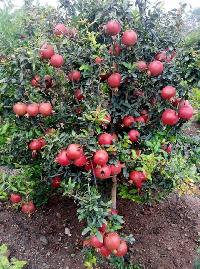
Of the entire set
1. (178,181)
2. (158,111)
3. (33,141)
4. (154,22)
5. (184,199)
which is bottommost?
(184,199)

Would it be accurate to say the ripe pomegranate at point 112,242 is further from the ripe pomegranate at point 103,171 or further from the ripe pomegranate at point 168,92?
the ripe pomegranate at point 168,92

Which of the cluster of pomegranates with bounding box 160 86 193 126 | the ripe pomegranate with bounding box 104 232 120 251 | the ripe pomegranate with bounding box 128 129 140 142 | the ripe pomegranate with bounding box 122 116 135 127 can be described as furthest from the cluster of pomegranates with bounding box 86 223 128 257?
the cluster of pomegranates with bounding box 160 86 193 126

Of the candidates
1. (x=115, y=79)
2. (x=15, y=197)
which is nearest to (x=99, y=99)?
(x=115, y=79)

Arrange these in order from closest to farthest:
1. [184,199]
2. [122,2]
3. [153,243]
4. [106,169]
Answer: [106,169] → [122,2] → [153,243] → [184,199]

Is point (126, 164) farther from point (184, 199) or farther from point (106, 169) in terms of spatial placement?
point (184, 199)

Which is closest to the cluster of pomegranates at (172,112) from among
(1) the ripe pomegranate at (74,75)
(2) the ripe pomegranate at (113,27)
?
(2) the ripe pomegranate at (113,27)

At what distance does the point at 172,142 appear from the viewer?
391 centimetres

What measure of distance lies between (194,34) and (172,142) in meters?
7.16

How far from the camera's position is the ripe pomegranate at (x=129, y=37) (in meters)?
3.33

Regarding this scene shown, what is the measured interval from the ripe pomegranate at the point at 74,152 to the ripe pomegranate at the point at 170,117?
814 mm

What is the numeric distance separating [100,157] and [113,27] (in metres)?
1.07

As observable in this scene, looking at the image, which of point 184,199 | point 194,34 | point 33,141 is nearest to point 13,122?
point 33,141

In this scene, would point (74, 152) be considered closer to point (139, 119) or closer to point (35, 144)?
point (35, 144)

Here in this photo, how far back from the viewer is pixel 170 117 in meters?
3.44
